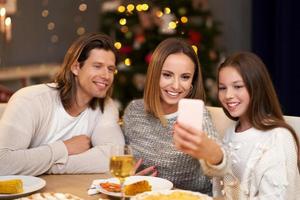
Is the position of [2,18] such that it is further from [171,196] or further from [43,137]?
[171,196]

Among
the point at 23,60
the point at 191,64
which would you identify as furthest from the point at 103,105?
the point at 23,60

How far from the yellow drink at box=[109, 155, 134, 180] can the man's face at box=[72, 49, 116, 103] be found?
2.75 ft

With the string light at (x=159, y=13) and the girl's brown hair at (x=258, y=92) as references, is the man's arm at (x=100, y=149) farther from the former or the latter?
the string light at (x=159, y=13)

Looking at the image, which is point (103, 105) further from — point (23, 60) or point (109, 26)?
point (23, 60)

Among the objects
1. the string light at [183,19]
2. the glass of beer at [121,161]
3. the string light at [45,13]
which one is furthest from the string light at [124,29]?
the glass of beer at [121,161]

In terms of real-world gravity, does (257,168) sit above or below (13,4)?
below

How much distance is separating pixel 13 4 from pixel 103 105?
3.43 m

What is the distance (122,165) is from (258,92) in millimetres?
729

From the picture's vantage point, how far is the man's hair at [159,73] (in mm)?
2076

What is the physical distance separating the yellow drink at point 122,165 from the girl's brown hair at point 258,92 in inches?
26.1

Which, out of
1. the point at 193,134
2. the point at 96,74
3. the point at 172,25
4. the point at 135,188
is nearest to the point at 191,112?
the point at 193,134

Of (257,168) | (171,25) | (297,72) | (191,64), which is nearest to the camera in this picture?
(257,168)

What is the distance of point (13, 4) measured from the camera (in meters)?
5.27

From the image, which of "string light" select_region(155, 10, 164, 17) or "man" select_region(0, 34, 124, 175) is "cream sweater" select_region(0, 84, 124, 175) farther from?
"string light" select_region(155, 10, 164, 17)
